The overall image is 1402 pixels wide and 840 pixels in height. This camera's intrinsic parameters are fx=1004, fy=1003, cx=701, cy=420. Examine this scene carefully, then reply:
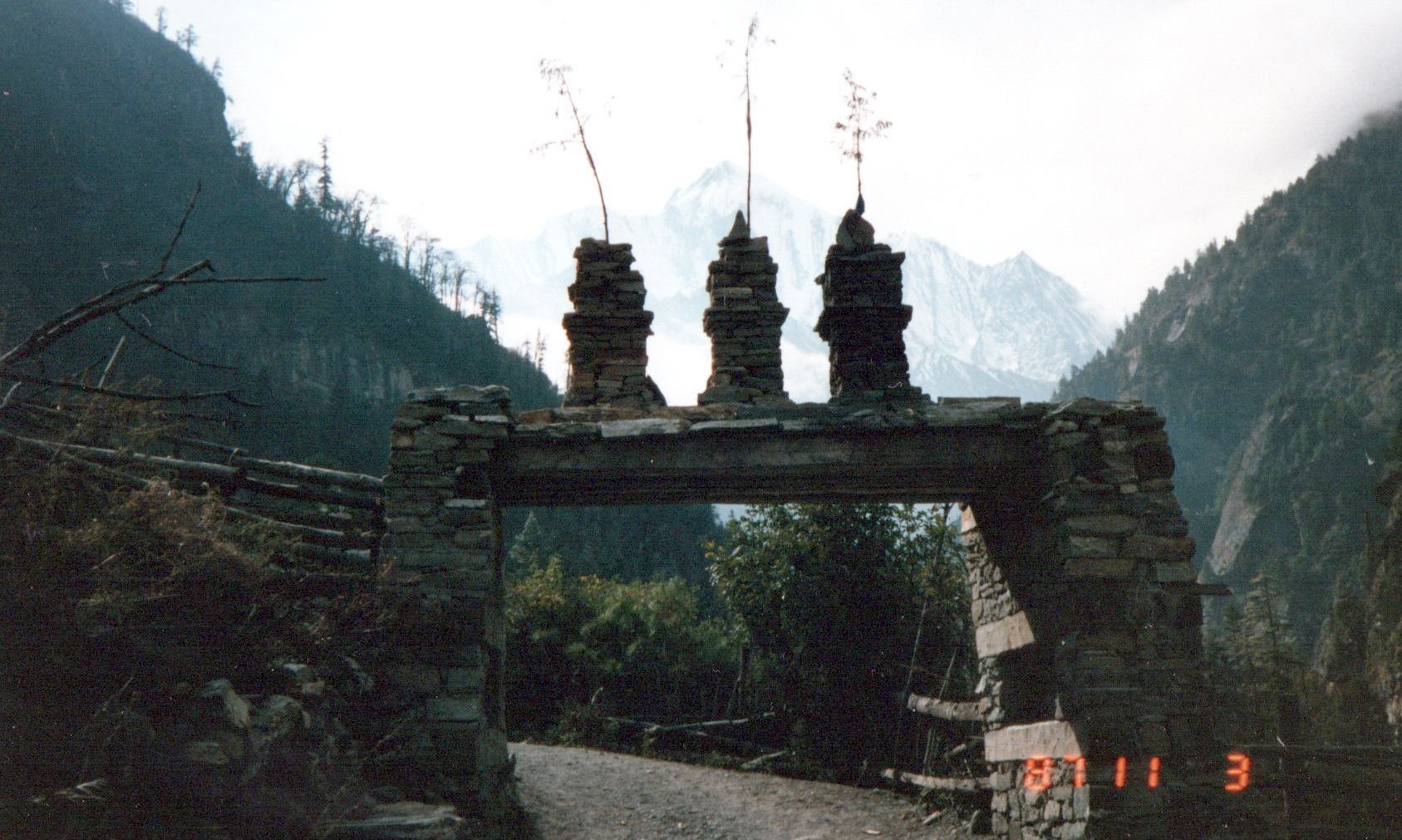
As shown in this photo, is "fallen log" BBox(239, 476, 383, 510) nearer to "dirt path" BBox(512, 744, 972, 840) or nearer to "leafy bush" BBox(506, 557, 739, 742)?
"dirt path" BBox(512, 744, 972, 840)

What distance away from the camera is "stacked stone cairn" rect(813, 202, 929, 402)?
8.67m

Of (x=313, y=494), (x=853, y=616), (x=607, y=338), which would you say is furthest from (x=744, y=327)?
(x=853, y=616)

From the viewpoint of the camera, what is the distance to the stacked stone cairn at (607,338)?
882cm

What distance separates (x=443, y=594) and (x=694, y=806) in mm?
5872

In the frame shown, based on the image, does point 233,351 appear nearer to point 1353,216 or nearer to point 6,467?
point 6,467

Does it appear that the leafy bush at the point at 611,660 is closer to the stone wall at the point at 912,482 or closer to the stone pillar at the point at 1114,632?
the stone wall at the point at 912,482

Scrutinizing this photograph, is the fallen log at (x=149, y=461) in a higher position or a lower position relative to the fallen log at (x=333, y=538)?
higher

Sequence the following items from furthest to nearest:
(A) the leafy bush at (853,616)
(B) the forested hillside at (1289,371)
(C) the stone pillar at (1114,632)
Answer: (B) the forested hillside at (1289,371) → (A) the leafy bush at (853,616) → (C) the stone pillar at (1114,632)

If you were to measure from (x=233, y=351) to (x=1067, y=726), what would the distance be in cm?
7574

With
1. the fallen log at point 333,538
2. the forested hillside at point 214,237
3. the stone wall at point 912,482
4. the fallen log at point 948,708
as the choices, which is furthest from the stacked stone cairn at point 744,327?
the forested hillside at point 214,237

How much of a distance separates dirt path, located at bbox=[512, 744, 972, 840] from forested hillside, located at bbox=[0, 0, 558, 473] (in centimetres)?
5080

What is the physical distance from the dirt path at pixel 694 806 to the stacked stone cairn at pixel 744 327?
5.06 m

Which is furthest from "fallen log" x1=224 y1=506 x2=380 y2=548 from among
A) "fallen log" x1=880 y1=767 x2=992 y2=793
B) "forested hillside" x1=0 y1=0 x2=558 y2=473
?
"forested hillside" x1=0 y1=0 x2=558 y2=473

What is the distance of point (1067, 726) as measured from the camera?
7.98 metres
